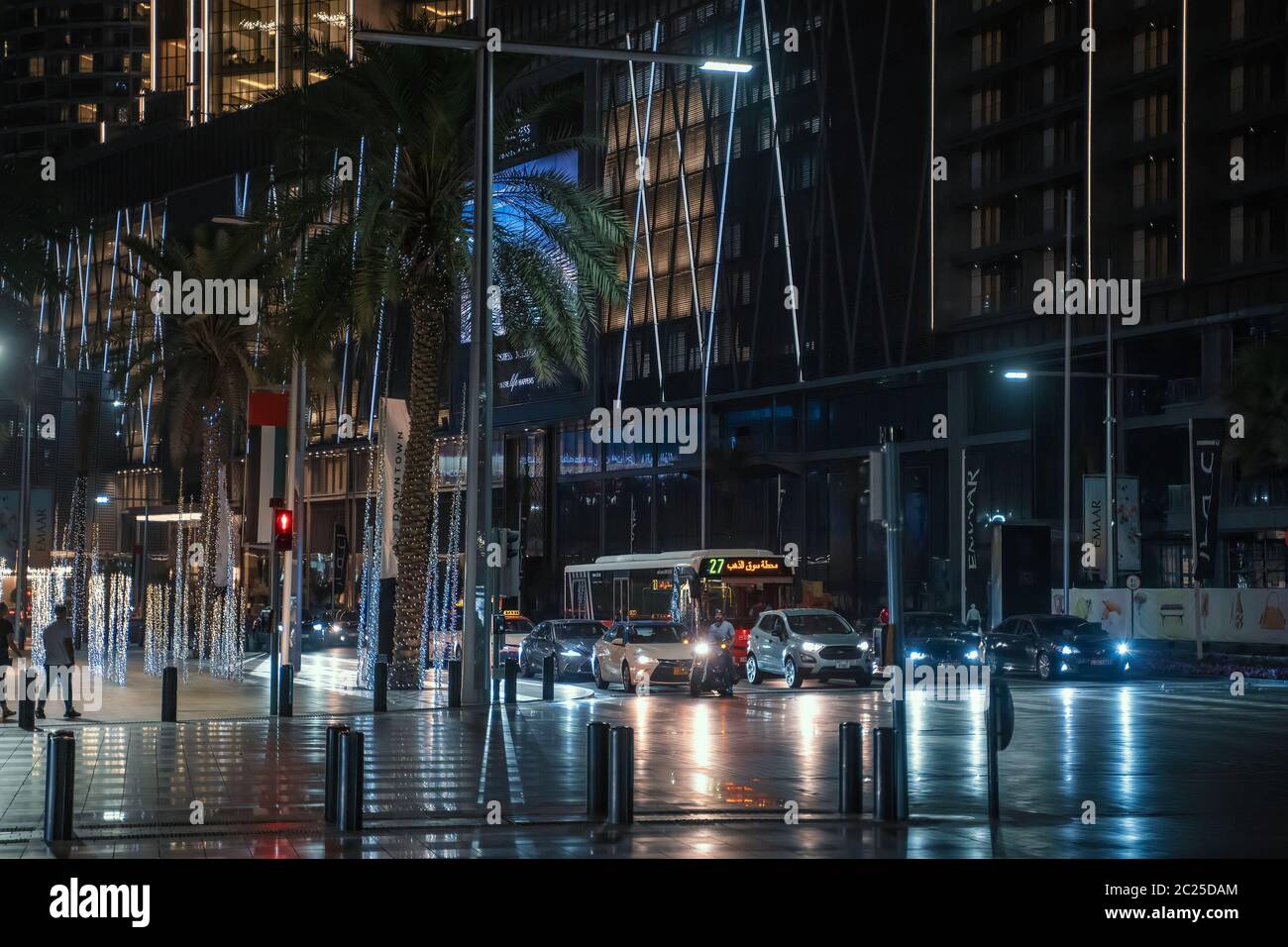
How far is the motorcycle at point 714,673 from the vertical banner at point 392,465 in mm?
6349

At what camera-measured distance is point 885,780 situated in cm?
1397

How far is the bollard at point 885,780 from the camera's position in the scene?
45.6ft

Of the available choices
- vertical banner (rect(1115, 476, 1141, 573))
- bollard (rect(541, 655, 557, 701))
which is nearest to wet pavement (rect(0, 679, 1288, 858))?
bollard (rect(541, 655, 557, 701))

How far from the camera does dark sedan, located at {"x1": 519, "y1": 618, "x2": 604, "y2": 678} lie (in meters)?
42.2

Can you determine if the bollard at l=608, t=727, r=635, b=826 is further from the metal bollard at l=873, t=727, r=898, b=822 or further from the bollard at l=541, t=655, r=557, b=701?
the bollard at l=541, t=655, r=557, b=701

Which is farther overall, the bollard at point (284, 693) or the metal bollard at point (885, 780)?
the bollard at point (284, 693)

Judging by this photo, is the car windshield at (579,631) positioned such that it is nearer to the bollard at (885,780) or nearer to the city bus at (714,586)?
the city bus at (714,586)

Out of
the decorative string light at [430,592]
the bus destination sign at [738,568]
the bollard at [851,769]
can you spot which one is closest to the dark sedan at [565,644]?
the decorative string light at [430,592]

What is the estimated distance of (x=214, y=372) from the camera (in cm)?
5338

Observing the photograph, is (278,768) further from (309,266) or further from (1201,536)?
(1201,536)

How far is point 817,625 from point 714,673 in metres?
6.03

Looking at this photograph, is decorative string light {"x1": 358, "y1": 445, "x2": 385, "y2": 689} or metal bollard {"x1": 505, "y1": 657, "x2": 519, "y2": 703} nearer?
metal bollard {"x1": 505, "y1": 657, "x2": 519, "y2": 703}

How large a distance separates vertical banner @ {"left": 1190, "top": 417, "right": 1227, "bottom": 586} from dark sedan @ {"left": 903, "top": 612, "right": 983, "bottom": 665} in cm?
912
